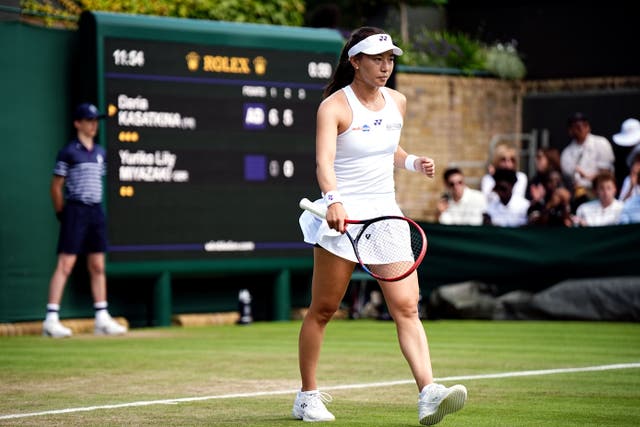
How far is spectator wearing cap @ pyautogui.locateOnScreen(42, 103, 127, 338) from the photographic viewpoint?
47.6 feet

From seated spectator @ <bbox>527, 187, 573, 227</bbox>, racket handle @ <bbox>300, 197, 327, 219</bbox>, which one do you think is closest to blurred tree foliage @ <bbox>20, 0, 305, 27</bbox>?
seated spectator @ <bbox>527, 187, 573, 227</bbox>

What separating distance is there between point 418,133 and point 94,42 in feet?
24.5

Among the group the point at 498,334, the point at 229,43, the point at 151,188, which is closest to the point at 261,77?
the point at 229,43

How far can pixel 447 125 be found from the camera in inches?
867

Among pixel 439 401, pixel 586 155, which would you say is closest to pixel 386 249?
pixel 439 401

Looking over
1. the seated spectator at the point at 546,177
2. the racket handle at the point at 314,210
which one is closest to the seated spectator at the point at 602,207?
the seated spectator at the point at 546,177

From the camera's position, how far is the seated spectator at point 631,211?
53.4ft

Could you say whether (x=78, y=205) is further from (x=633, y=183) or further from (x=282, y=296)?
(x=633, y=183)

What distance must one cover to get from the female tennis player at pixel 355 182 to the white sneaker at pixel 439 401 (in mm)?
202

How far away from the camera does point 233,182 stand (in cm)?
1639

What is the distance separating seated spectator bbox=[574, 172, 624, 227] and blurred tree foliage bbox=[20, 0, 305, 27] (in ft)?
21.1

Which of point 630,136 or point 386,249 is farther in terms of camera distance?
point 630,136

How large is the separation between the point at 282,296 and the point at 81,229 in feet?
11.0

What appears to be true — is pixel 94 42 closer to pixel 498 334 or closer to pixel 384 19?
pixel 498 334
